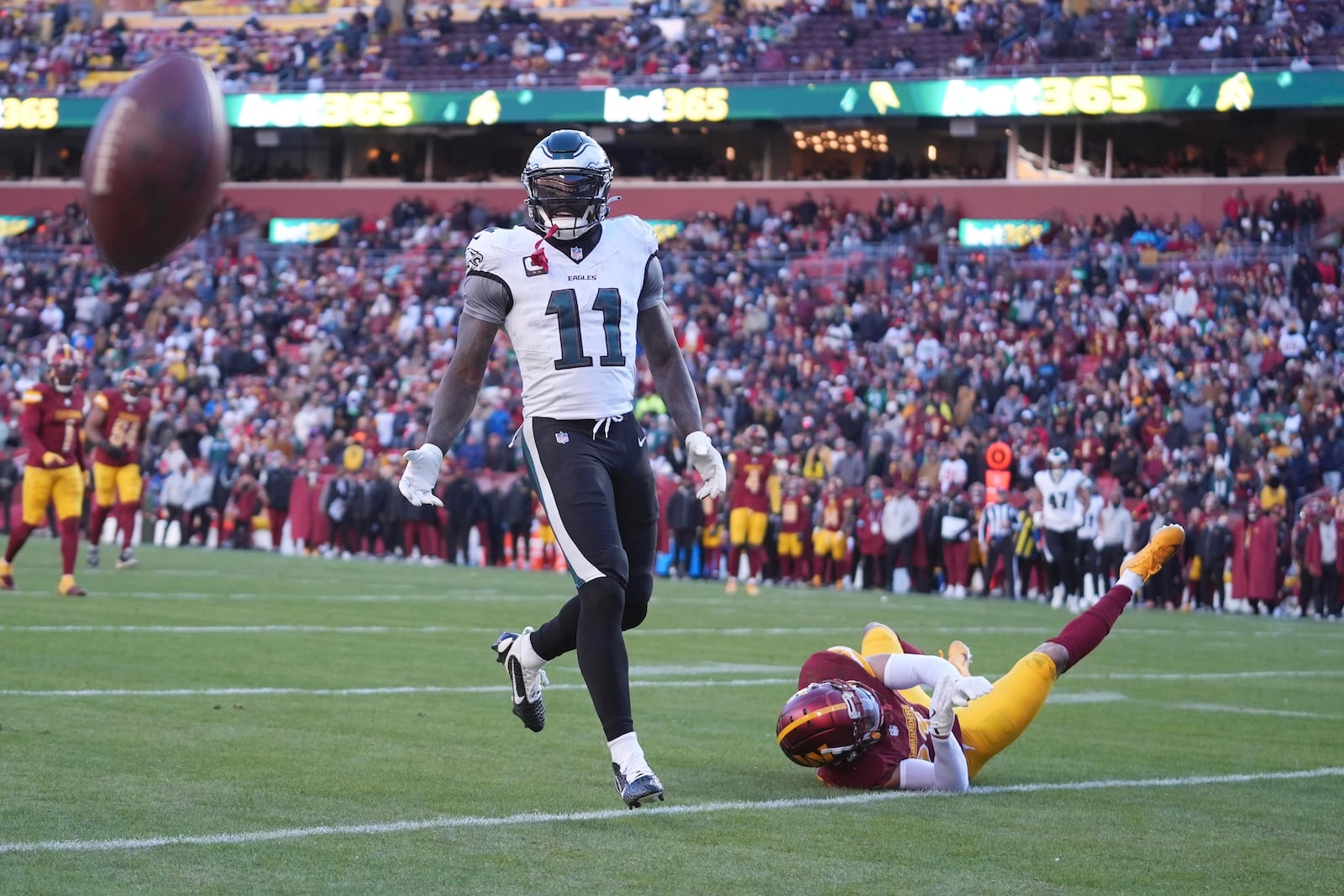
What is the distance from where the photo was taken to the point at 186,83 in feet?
22.9

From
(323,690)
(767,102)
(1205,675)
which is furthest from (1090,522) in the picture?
(767,102)

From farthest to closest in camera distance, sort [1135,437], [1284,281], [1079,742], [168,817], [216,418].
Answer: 1. [216,418]
2. [1284,281]
3. [1135,437]
4. [1079,742]
5. [168,817]

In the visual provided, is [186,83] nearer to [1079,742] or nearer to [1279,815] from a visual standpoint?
[1079,742]

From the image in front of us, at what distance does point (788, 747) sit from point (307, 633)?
18.1 ft

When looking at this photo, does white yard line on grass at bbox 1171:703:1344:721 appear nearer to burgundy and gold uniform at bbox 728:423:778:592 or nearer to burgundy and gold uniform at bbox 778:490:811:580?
burgundy and gold uniform at bbox 728:423:778:592

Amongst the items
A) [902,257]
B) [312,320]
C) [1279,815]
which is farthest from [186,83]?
[312,320]

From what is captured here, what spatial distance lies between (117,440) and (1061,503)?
9098 mm

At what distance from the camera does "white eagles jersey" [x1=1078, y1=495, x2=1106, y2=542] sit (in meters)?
18.1

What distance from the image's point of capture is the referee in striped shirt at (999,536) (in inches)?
742

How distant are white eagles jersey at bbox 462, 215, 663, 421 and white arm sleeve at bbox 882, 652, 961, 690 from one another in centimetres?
118

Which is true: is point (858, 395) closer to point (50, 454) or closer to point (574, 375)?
point (50, 454)

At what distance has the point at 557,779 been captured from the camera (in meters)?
5.48

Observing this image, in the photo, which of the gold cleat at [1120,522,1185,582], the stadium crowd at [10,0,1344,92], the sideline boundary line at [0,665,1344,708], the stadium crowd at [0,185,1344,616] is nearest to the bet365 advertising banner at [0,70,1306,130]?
the stadium crowd at [10,0,1344,92]

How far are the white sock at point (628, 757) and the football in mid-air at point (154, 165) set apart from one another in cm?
286
